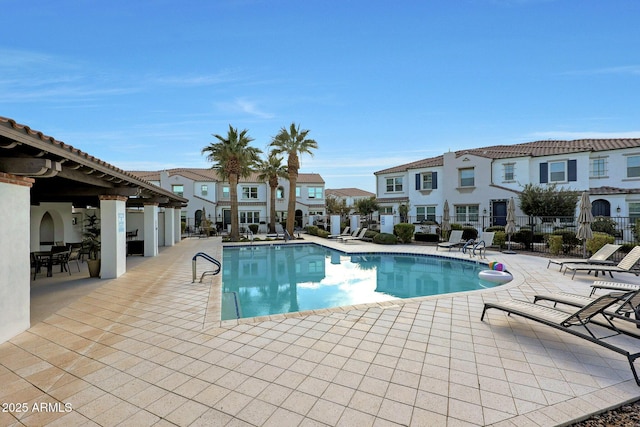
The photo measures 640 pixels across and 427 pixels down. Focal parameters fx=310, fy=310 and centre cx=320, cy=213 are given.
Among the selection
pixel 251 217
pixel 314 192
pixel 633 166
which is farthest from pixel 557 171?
pixel 251 217

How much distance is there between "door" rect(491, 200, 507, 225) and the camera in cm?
2402

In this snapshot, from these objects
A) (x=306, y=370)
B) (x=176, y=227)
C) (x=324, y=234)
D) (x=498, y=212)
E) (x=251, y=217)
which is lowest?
(x=306, y=370)

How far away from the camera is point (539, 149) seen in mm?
25516

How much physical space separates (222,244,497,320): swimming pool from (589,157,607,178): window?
55.7 ft

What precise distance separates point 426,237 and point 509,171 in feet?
34.5

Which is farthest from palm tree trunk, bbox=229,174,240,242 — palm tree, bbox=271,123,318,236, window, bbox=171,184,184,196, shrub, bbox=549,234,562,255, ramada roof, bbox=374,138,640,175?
shrub, bbox=549,234,562,255

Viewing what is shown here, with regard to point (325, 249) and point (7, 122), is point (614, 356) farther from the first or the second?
point (325, 249)

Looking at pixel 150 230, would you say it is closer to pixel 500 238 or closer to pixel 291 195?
pixel 291 195

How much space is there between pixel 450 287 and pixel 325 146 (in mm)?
16656

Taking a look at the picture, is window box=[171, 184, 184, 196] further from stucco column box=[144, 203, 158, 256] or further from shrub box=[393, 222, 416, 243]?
shrub box=[393, 222, 416, 243]

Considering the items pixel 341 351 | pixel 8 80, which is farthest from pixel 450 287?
pixel 8 80

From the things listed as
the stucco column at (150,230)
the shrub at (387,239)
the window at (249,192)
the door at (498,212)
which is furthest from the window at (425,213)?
the stucco column at (150,230)

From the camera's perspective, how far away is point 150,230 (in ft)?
48.7

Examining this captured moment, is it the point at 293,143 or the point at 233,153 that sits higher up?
the point at 293,143
